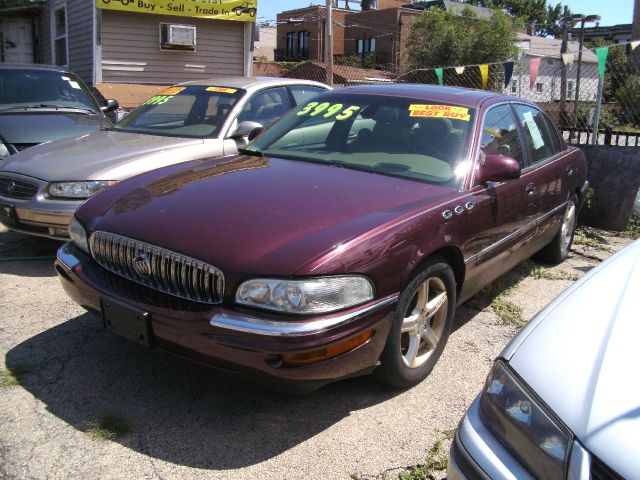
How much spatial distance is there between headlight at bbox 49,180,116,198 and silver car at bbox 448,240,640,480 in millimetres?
3560

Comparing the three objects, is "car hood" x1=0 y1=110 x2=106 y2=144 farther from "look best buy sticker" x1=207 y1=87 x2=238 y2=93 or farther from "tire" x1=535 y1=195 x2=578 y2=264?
"tire" x1=535 y1=195 x2=578 y2=264

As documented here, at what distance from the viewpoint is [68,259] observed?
3.20 metres

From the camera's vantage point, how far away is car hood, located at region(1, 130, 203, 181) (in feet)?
15.3

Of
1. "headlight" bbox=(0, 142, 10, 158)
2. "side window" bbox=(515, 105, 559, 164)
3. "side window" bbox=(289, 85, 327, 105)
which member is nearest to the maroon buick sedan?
"side window" bbox=(515, 105, 559, 164)

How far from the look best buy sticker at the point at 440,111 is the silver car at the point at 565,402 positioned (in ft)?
6.30

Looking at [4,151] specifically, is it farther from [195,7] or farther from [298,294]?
[195,7]

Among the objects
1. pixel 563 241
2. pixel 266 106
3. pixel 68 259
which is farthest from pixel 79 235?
pixel 563 241

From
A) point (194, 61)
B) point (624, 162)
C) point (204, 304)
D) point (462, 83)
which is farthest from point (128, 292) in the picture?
point (462, 83)

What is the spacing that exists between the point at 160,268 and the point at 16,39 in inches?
631

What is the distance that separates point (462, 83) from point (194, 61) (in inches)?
634

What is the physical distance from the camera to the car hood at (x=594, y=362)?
1538 mm

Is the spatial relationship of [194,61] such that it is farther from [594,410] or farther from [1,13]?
[594,410]

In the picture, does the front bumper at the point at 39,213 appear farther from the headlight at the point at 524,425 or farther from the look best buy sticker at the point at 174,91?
the headlight at the point at 524,425

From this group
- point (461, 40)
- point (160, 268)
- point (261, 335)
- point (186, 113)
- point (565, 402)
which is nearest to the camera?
point (565, 402)
